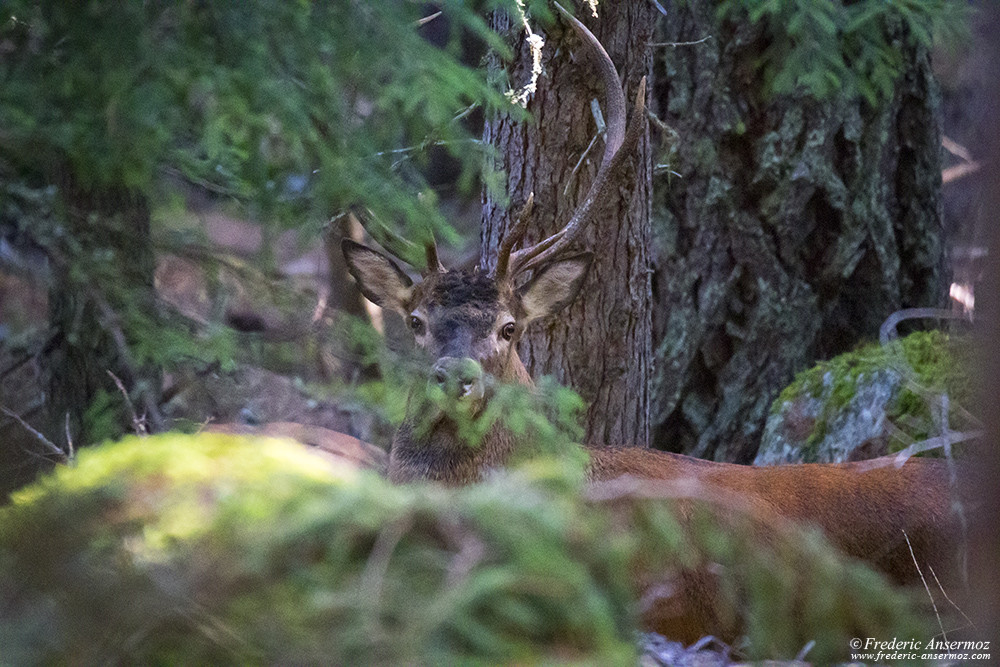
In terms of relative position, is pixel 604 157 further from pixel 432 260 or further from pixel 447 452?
pixel 447 452

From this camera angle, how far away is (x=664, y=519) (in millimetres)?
2016

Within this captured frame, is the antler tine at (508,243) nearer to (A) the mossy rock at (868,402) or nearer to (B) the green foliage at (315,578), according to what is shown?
(A) the mossy rock at (868,402)

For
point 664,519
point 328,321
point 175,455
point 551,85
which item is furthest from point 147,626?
point 551,85

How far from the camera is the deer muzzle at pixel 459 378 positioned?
4.04 metres

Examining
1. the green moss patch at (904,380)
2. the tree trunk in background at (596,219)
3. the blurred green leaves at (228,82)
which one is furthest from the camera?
the green moss patch at (904,380)

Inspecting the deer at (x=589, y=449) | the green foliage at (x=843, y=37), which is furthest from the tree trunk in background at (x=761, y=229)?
the deer at (x=589, y=449)

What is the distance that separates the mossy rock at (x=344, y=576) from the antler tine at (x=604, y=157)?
Result: 2984mm

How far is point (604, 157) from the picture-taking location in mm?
5066

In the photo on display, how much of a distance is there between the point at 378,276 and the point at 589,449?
1.58 meters

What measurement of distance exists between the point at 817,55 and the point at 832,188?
60.8 inches

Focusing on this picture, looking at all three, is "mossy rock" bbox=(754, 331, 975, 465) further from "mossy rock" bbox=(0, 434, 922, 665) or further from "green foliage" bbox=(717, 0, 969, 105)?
"mossy rock" bbox=(0, 434, 922, 665)

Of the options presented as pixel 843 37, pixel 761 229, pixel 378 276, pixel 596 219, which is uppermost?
pixel 843 37

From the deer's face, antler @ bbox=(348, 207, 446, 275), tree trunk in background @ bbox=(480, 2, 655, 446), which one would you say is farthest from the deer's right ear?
tree trunk in background @ bbox=(480, 2, 655, 446)

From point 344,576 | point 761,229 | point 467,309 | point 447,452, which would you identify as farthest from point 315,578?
point 761,229
